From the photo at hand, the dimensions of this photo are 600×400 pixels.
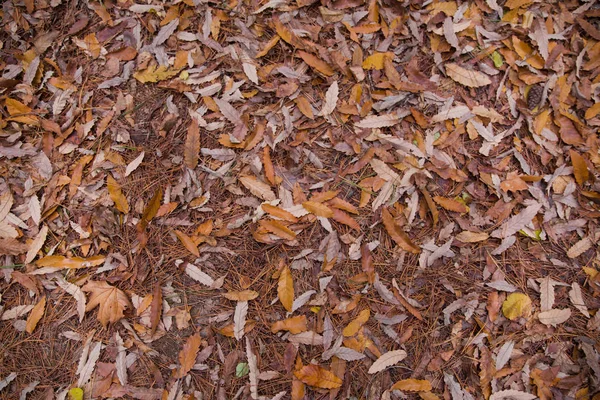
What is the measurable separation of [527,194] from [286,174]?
122cm

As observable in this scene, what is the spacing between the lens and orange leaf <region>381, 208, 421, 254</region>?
2.09 meters

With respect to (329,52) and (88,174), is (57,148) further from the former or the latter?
(329,52)

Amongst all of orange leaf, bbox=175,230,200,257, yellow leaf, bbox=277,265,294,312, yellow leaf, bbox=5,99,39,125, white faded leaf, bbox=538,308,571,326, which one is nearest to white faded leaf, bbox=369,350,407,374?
yellow leaf, bbox=277,265,294,312

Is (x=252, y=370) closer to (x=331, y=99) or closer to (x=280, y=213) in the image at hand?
(x=280, y=213)

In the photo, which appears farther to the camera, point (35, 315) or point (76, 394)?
point (35, 315)

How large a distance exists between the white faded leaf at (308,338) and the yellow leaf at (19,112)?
1.69 m

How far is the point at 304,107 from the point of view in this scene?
2248 millimetres

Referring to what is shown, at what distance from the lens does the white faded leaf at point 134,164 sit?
2.18m

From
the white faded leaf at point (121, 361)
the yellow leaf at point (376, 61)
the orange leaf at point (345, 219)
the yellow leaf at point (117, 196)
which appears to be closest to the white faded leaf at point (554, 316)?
the orange leaf at point (345, 219)

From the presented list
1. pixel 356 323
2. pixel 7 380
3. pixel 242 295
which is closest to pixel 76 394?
pixel 7 380

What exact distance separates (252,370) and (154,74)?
156cm

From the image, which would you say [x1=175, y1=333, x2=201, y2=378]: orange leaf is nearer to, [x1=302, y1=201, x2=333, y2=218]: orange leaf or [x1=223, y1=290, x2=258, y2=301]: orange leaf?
[x1=223, y1=290, x2=258, y2=301]: orange leaf

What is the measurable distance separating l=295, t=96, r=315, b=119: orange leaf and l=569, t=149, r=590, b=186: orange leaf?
1336mm

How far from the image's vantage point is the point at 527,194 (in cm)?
221
